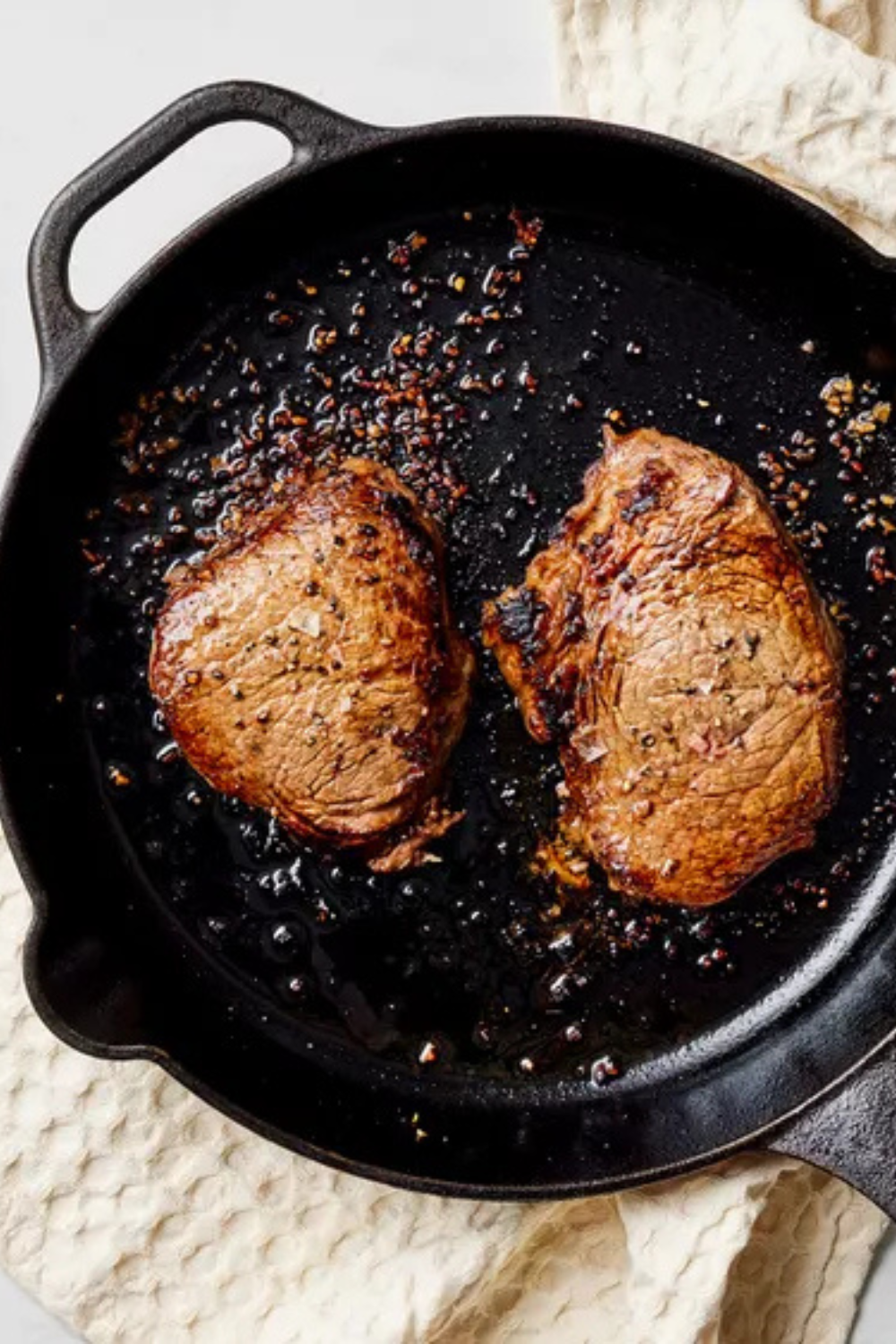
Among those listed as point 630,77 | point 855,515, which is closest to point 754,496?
point 855,515

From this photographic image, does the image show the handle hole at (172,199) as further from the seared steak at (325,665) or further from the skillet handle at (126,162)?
the seared steak at (325,665)

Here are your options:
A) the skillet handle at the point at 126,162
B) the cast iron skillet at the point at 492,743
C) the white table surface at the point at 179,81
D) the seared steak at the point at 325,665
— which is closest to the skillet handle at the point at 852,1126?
the cast iron skillet at the point at 492,743

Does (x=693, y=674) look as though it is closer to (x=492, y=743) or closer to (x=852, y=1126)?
(x=492, y=743)

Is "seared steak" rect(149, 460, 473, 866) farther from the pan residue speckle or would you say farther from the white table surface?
the white table surface

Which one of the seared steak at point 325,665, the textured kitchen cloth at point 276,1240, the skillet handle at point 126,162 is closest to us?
the skillet handle at point 126,162

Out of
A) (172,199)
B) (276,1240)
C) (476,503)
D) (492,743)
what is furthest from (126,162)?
(276,1240)

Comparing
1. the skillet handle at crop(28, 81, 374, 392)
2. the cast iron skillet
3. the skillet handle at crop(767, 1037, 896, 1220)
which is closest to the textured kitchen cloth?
the cast iron skillet
